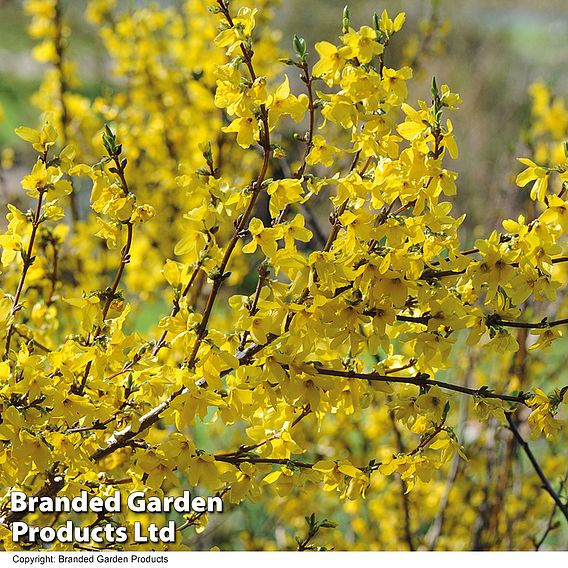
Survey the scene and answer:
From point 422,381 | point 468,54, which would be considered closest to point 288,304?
point 422,381

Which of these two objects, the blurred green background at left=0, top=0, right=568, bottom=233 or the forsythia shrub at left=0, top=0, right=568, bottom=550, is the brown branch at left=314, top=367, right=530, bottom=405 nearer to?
the forsythia shrub at left=0, top=0, right=568, bottom=550

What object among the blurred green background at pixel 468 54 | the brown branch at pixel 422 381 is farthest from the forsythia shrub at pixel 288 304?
the blurred green background at pixel 468 54

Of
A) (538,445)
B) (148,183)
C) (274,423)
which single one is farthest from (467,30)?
(274,423)

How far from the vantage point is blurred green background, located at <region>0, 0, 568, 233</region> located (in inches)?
318

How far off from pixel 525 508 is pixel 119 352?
2018mm

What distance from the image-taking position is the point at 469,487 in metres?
2.95

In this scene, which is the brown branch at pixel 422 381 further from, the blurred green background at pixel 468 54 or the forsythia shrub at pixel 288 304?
the blurred green background at pixel 468 54

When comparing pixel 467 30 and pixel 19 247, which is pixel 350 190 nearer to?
pixel 19 247

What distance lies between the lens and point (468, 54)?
9648mm

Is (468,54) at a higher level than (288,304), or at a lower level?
higher

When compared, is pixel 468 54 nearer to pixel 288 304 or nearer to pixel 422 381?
pixel 422 381

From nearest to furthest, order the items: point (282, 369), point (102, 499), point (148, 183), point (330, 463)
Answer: point (282, 369)
point (330, 463)
point (102, 499)
point (148, 183)

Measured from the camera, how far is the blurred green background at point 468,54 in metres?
8.08

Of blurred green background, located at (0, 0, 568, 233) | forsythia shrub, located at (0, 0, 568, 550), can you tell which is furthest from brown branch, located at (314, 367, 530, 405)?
blurred green background, located at (0, 0, 568, 233)
